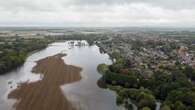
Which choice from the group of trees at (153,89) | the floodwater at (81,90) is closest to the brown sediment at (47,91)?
the floodwater at (81,90)

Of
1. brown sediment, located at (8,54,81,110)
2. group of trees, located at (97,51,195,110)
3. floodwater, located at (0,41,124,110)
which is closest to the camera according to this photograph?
group of trees, located at (97,51,195,110)

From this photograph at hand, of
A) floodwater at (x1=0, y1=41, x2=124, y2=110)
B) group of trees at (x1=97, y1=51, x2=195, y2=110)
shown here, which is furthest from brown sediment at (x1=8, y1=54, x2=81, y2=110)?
group of trees at (x1=97, y1=51, x2=195, y2=110)

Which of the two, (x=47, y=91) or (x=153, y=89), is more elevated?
(x=153, y=89)

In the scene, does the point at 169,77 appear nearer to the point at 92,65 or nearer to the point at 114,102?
the point at 114,102

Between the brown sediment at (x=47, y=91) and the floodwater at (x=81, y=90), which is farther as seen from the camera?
the floodwater at (x=81, y=90)

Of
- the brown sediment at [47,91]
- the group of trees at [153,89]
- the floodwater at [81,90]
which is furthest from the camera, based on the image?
the floodwater at [81,90]

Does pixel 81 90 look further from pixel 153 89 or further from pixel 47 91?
pixel 153 89

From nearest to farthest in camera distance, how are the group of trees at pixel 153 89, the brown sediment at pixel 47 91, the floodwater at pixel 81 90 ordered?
the group of trees at pixel 153 89, the brown sediment at pixel 47 91, the floodwater at pixel 81 90

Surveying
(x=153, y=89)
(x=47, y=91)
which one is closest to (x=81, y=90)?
(x=47, y=91)

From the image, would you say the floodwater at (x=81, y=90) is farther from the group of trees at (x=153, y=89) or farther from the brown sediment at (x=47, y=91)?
the group of trees at (x=153, y=89)

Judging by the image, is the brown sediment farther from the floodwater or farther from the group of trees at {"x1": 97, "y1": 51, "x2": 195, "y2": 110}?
the group of trees at {"x1": 97, "y1": 51, "x2": 195, "y2": 110}
